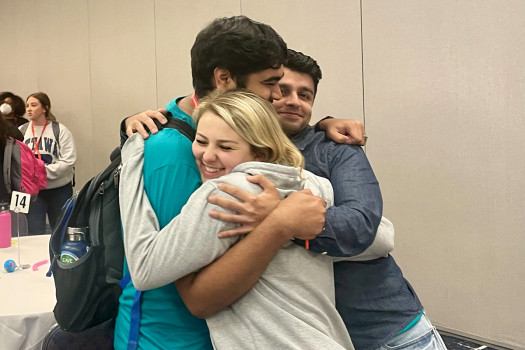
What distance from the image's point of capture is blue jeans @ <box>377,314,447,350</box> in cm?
134

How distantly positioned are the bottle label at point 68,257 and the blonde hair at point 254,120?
45 cm

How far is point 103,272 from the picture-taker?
4.12 ft

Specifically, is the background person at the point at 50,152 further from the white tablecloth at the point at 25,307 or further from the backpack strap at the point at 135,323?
the backpack strap at the point at 135,323

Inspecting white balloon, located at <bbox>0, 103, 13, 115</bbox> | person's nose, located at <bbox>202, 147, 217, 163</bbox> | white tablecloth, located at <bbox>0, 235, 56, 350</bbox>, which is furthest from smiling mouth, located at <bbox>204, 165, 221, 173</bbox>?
white balloon, located at <bbox>0, 103, 13, 115</bbox>

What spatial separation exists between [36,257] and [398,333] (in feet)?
6.17

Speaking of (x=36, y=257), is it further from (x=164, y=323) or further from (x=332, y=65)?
(x=332, y=65)

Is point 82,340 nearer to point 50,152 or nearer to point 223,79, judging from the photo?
point 223,79

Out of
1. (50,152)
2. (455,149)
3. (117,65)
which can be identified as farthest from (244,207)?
(117,65)

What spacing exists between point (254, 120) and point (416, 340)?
2.45 ft

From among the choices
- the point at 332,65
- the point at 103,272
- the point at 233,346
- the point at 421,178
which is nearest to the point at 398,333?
the point at 233,346

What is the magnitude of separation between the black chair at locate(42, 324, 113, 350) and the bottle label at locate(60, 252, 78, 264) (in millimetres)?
226

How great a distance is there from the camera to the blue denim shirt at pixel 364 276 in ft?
4.06

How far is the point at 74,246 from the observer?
122 cm

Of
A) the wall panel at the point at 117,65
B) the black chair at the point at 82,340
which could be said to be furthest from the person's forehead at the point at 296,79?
the wall panel at the point at 117,65
